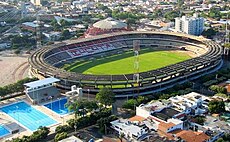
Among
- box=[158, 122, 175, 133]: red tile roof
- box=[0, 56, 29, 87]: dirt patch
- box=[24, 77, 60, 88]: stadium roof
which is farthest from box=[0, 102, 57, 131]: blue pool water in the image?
box=[158, 122, 175, 133]: red tile roof

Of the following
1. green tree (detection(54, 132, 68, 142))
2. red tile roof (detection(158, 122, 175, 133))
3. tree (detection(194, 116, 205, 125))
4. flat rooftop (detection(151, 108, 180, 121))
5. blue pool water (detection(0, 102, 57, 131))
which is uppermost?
flat rooftop (detection(151, 108, 180, 121))

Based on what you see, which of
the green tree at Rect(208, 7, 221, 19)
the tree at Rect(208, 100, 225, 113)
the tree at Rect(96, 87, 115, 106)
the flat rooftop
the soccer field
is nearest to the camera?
the flat rooftop

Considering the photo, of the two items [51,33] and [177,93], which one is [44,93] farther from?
[51,33]

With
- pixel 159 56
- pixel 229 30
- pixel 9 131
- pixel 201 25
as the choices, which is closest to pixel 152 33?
pixel 159 56

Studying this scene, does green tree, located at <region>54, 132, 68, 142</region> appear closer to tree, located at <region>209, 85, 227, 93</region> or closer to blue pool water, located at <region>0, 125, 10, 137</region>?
blue pool water, located at <region>0, 125, 10, 137</region>

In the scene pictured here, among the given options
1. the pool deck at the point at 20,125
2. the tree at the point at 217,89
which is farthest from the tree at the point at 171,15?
the pool deck at the point at 20,125

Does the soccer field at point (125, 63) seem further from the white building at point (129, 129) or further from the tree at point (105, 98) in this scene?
the white building at point (129, 129)

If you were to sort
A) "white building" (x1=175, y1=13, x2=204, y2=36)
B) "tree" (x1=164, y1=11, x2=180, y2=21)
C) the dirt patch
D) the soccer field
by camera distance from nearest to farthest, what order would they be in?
the dirt patch
the soccer field
"white building" (x1=175, y1=13, x2=204, y2=36)
"tree" (x1=164, y1=11, x2=180, y2=21)
